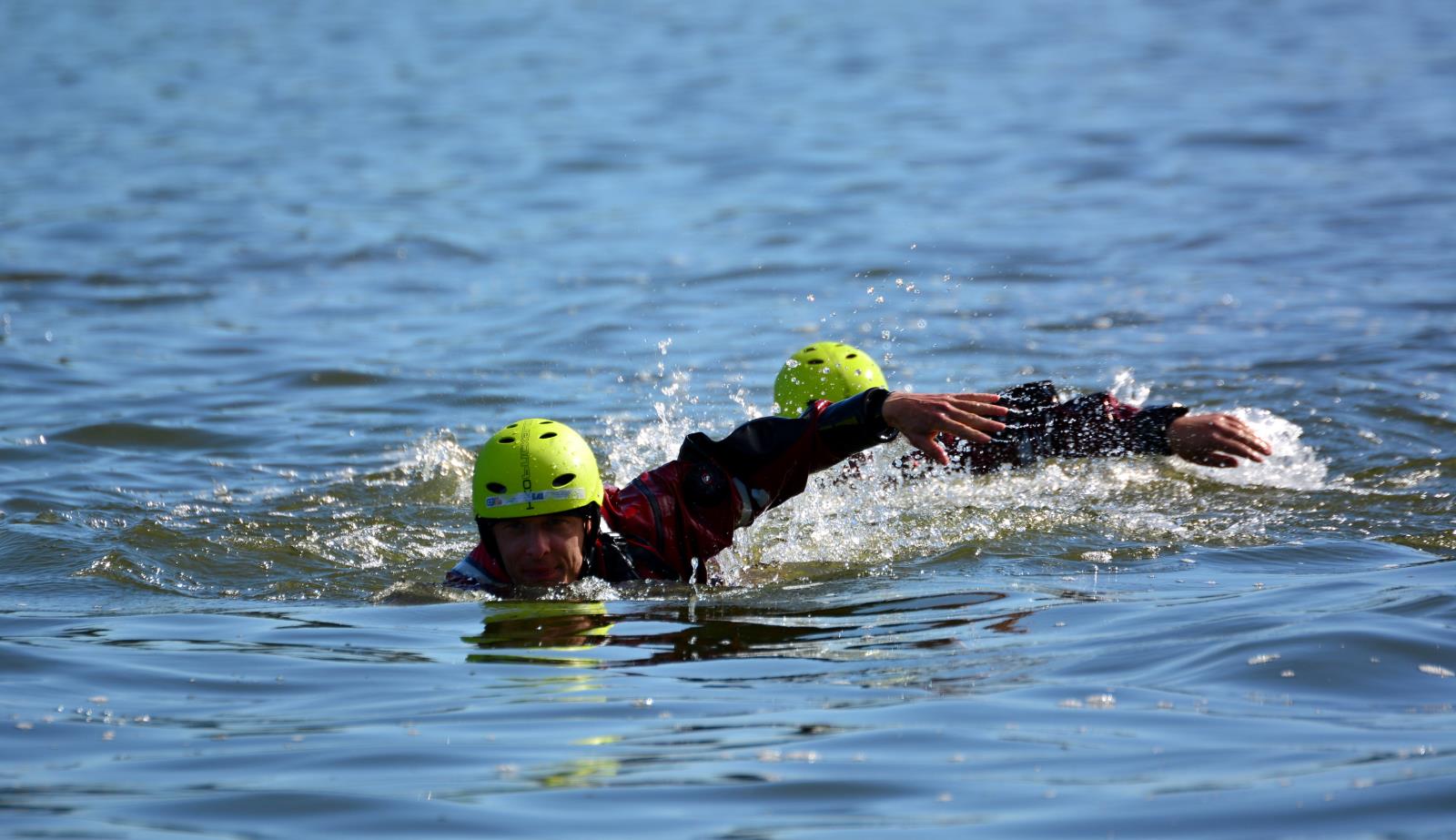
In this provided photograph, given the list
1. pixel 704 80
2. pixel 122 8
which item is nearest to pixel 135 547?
pixel 704 80

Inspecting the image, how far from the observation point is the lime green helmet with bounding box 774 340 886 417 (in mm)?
9828

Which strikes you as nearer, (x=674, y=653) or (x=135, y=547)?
(x=674, y=653)

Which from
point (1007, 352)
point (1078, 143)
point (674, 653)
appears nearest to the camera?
point (674, 653)

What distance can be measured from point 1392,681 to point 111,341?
12211 mm

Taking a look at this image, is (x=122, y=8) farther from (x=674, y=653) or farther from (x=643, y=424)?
(x=674, y=653)

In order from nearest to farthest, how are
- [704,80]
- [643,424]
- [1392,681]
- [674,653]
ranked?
[1392,681], [674,653], [643,424], [704,80]

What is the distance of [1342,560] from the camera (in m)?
8.28

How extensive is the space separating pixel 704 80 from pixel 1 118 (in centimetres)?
1237

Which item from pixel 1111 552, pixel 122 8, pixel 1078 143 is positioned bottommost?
pixel 1111 552

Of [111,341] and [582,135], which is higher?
[582,135]

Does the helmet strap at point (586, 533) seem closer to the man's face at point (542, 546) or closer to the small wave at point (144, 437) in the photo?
the man's face at point (542, 546)

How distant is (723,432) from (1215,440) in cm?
346

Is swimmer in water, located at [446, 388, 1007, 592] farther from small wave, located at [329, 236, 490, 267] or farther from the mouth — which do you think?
small wave, located at [329, 236, 490, 267]

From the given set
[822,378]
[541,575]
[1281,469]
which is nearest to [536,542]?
[541,575]
